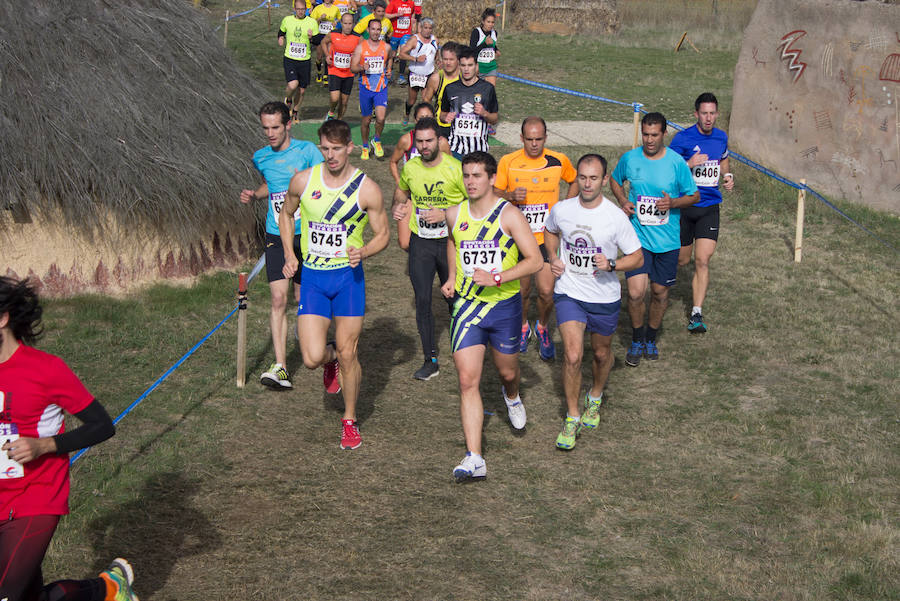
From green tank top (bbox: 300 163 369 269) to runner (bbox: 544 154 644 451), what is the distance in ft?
4.94

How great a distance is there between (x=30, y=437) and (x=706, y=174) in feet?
23.6

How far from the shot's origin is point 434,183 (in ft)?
26.7

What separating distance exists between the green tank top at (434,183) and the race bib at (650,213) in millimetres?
1731

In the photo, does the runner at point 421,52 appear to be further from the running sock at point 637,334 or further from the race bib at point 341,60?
the running sock at point 637,334

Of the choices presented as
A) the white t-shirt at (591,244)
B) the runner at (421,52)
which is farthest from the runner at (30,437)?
the runner at (421,52)

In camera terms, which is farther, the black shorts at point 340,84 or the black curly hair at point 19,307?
the black shorts at point 340,84

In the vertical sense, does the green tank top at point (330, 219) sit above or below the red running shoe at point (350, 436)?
above

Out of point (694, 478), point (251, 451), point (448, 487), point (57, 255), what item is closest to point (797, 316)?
point (694, 478)

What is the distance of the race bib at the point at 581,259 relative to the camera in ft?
23.4

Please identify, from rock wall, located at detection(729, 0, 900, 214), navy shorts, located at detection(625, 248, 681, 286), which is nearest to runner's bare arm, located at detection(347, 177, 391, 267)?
navy shorts, located at detection(625, 248, 681, 286)

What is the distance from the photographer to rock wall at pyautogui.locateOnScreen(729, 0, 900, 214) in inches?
513

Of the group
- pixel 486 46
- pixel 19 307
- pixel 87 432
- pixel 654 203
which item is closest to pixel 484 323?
pixel 654 203

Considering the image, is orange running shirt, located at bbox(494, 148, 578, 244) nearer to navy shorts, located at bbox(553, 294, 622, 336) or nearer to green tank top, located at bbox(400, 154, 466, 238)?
green tank top, located at bbox(400, 154, 466, 238)

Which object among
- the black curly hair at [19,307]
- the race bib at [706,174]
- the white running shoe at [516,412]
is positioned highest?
the black curly hair at [19,307]
